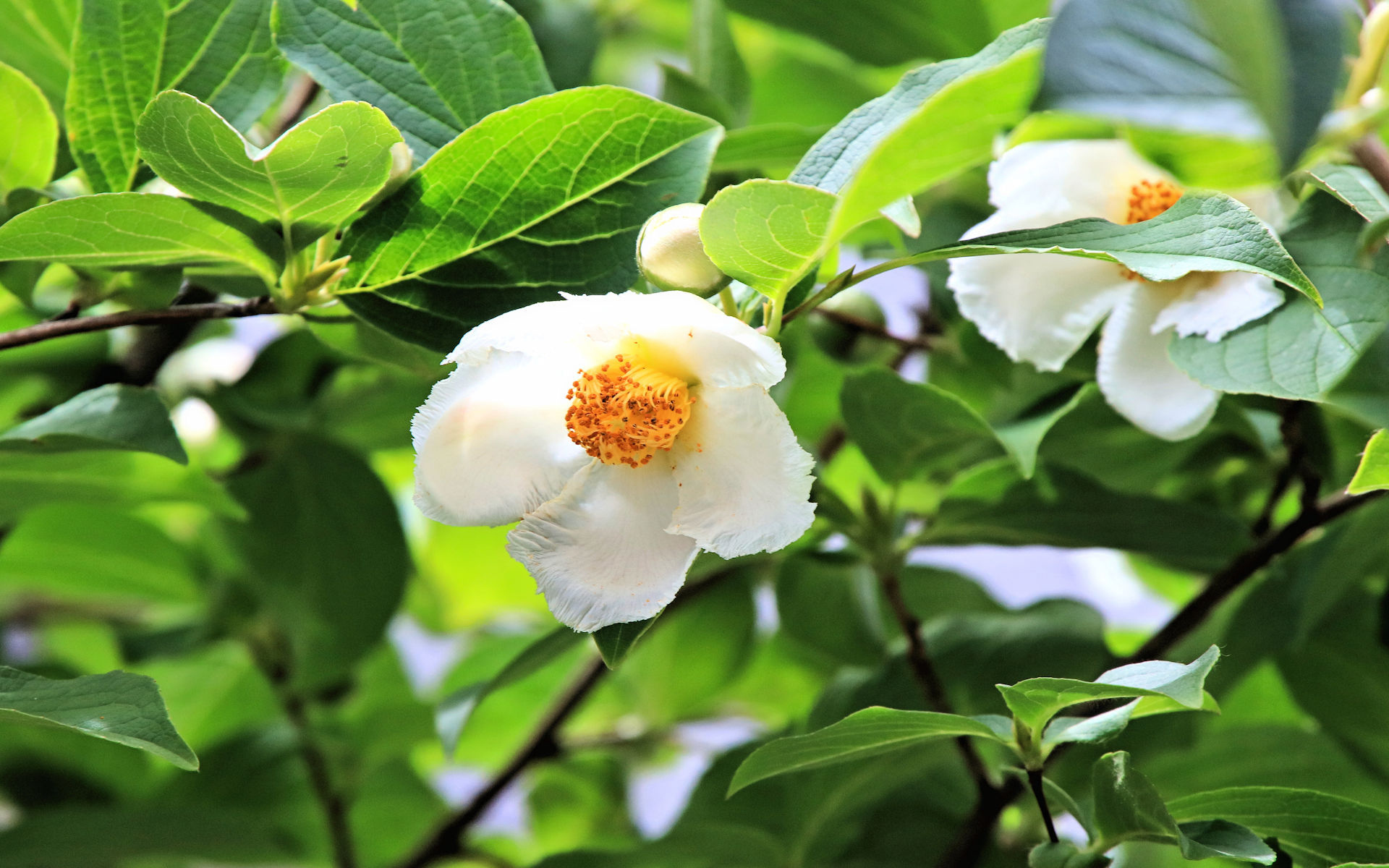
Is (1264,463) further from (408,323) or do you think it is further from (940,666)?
(408,323)

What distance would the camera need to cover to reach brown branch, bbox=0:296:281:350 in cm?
64

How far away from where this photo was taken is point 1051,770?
2.89 ft

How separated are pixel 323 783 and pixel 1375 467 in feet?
3.18

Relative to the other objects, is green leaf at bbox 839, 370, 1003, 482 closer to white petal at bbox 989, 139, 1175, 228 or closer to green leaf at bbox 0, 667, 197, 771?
A: white petal at bbox 989, 139, 1175, 228

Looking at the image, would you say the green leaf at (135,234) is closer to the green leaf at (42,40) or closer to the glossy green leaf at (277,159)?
the glossy green leaf at (277,159)

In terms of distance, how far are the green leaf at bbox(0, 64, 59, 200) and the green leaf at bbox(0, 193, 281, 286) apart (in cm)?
11

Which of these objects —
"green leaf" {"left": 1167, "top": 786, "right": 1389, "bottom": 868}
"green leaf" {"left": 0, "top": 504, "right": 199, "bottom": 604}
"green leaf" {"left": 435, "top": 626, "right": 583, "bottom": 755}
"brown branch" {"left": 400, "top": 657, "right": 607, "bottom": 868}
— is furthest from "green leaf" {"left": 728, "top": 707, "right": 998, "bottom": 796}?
"green leaf" {"left": 0, "top": 504, "right": 199, "bottom": 604}

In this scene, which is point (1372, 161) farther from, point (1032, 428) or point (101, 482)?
point (101, 482)

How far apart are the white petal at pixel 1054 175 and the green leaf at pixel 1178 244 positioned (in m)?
0.16

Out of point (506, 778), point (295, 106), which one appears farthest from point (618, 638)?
point (295, 106)

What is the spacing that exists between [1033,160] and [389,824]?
37.2 inches


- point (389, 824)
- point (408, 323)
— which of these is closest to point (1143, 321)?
point (408, 323)

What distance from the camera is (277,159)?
55 cm

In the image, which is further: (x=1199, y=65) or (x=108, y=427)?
(x=108, y=427)
